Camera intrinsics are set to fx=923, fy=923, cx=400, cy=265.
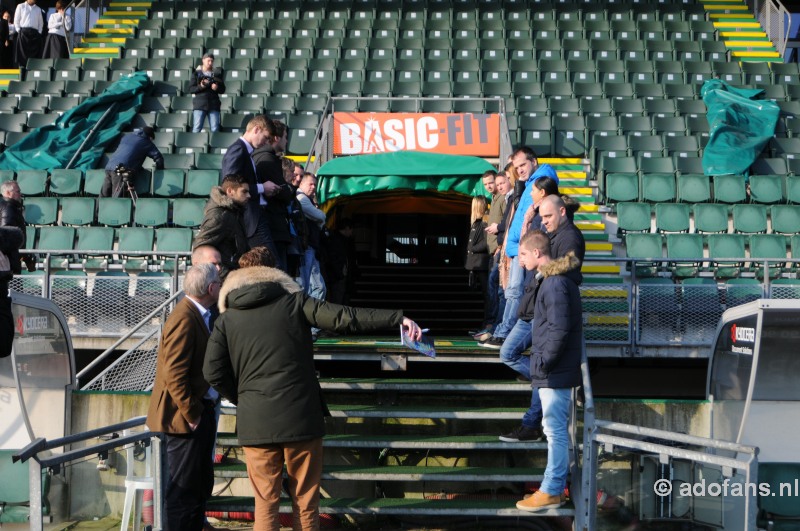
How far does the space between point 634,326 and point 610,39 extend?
458 inches

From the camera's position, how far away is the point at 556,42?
19047 mm

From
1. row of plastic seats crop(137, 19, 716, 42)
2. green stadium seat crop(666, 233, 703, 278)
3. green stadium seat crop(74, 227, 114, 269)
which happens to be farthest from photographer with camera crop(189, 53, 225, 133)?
green stadium seat crop(666, 233, 703, 278)

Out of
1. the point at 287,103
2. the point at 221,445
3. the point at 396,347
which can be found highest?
the point at 287,103

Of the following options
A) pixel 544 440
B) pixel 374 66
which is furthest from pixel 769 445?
pixel 374 66

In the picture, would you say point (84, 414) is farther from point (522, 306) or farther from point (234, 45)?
point (234, 45)

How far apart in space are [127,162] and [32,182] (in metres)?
1.67

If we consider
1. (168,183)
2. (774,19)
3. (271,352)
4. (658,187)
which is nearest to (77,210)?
(168,183)

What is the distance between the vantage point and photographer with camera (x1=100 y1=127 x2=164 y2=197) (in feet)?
42.2

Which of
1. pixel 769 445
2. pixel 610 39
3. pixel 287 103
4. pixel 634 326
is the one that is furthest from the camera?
pixel 610 39

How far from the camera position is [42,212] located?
12.5 m

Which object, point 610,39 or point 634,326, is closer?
point 634,326

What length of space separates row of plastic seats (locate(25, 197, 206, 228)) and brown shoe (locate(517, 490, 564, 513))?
24.5 feet

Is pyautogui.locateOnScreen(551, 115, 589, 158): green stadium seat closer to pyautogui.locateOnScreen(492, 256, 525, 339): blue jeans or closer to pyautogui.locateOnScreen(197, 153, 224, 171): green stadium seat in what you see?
pyautogui.locateOnScreen(197, 153, 224, 171): green stadium seat

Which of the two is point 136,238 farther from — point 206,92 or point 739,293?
point 739,293
